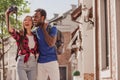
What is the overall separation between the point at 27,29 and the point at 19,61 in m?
0.40

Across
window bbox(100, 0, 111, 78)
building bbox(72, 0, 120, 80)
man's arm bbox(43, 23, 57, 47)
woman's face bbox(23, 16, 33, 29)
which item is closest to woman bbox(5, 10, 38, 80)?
woman's face bbox(23, 16, 33, 29)

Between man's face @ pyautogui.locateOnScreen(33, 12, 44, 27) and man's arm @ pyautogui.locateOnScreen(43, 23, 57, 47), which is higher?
man's face @ pyautogui.locateOnScreen(33, 12, 44, 27)

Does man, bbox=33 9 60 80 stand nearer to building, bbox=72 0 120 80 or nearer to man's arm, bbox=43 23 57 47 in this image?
man's arm, bbox=43 23 57 47

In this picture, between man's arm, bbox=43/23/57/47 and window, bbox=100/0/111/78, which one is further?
window, bbox=100/0/111/78

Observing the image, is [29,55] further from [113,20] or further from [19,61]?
[113,20]

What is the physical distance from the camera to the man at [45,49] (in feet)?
17.6

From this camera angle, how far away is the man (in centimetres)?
536

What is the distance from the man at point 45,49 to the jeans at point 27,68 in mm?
67

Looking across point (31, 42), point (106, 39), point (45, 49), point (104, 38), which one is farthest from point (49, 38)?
point (104, 38)

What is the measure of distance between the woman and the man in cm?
7

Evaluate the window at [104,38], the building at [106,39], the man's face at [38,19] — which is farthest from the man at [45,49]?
the window at [104,38]

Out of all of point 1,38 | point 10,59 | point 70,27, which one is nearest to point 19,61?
point 1,38

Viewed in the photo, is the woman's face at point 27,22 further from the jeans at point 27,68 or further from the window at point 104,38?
the window at point 104,38

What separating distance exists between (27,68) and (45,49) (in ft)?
1.02
